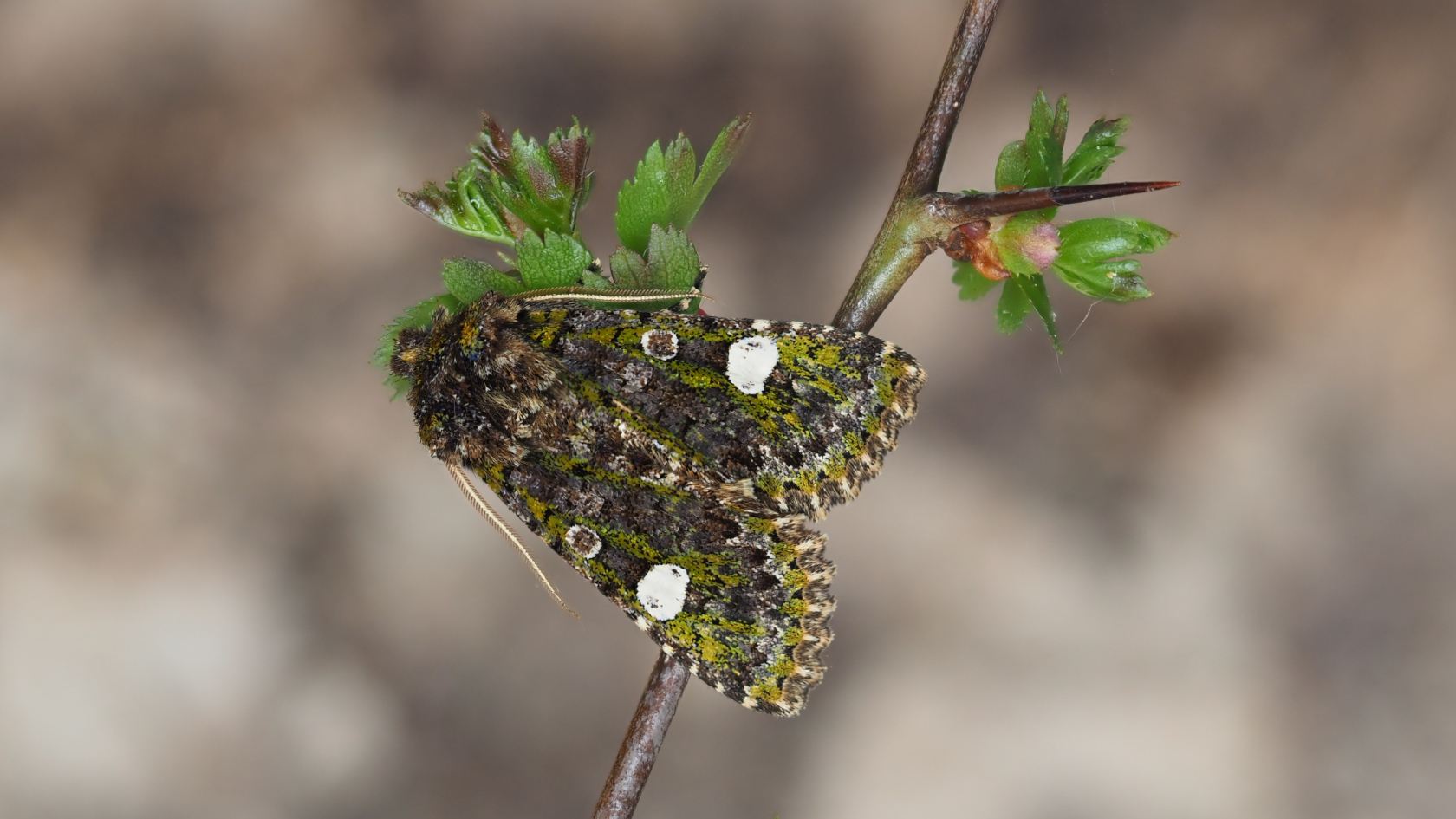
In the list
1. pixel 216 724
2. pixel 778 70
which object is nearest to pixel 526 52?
pixel 778 70

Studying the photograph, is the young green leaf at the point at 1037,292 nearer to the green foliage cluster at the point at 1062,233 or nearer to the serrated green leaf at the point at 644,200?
the green foliage cluster at the point at 1062,233

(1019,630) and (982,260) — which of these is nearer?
(982,260)

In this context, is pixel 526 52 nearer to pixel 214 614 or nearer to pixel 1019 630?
pixel 214 614

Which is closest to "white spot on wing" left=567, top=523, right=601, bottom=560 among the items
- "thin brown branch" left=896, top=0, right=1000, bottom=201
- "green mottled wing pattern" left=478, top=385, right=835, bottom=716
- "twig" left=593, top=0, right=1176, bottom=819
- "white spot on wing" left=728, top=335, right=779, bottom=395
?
"green mottled wing pattern" left=478, top=385, right=835, bottom=716

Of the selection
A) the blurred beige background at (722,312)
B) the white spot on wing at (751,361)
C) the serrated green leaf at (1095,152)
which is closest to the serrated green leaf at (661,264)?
the white spot on wing at (751,361)

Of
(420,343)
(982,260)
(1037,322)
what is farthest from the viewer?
(1037,322)

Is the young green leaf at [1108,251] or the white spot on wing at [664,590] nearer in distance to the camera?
the young green leaf at [1108,251]

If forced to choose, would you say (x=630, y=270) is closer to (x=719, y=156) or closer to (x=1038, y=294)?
(x=719, y=156)

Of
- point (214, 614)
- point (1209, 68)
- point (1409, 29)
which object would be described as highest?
point (1409, 29)
